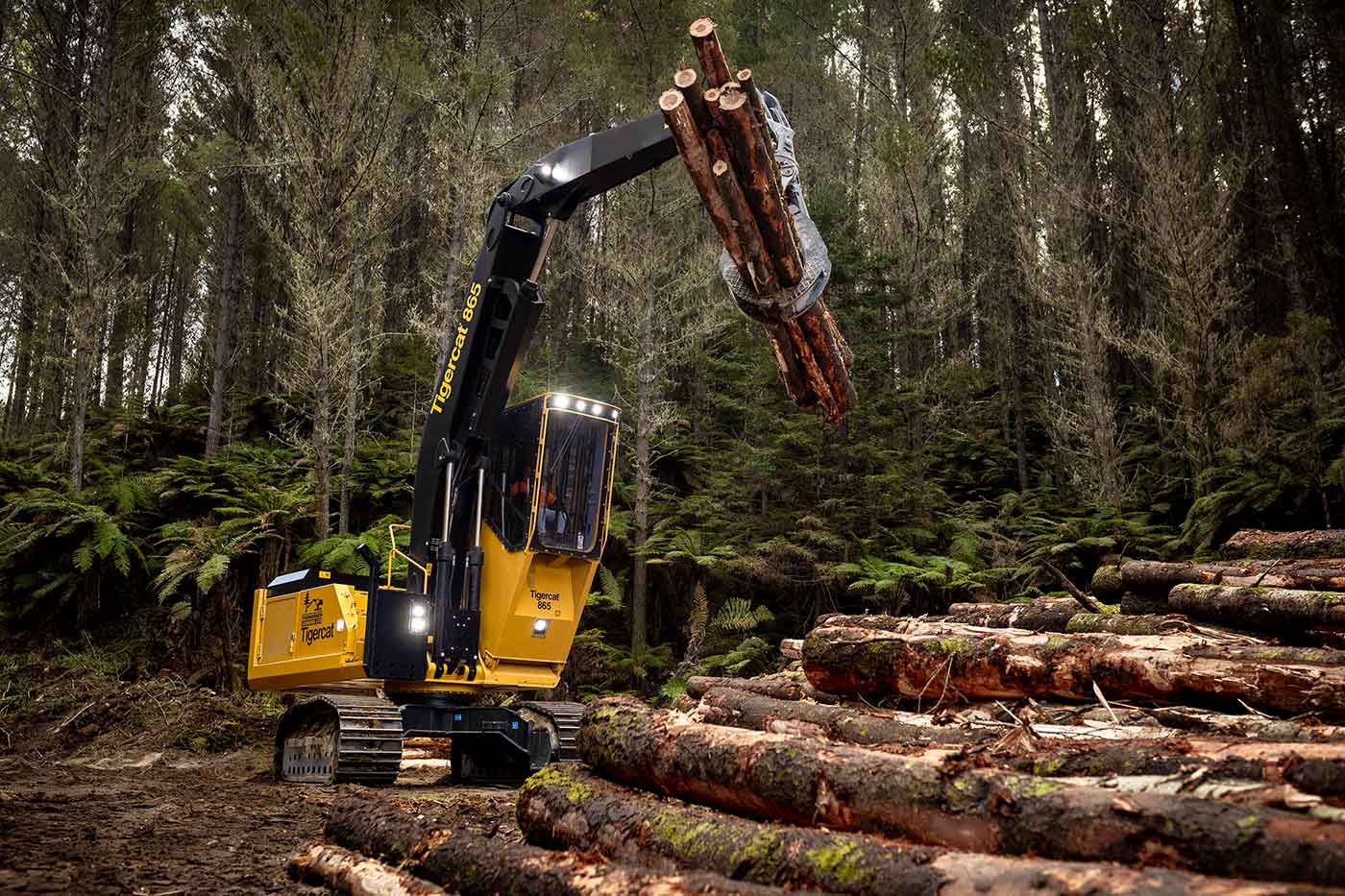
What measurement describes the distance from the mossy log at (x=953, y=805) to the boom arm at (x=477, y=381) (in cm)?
393

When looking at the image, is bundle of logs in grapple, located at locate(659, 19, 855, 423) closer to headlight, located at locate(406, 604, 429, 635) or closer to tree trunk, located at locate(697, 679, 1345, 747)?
tree trunk, located at locate(697, 679, 1345, 747)

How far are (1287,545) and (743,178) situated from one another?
234 inches

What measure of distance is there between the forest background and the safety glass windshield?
4696 millimetres

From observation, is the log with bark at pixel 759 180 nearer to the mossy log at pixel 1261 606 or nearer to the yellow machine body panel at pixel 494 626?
the mossy log at pixel 1261 606

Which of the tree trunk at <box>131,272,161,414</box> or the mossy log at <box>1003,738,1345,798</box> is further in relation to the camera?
the tree trunk at <box>131,272,161,414</box>

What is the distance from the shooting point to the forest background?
42.9 ft

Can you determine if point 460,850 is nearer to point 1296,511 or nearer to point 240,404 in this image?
point 1296,511

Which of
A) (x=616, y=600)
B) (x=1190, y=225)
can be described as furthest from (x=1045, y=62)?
(x=616, y=600)

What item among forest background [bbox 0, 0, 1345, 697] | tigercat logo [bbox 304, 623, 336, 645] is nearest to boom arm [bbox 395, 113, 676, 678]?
tigercat logo [bbox 304, 623, 336, 645]

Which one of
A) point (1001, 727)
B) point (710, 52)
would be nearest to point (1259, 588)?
point (1001, 727)

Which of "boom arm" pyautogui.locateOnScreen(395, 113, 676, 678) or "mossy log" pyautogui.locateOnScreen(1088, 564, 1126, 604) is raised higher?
"boom arm" pyautogui.locateOnScreen(395, 113, 676, 678)

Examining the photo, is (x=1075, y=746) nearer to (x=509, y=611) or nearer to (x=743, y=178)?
(x=743, y=178)

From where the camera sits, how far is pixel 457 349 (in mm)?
8391

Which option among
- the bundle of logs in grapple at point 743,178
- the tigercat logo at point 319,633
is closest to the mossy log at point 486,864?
the tigercat logo at point 319,633
